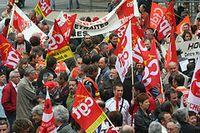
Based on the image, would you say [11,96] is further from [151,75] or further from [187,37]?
[187,37]

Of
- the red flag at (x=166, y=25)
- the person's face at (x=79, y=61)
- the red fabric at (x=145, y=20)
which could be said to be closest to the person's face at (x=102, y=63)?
the person's face at (x=79, y=61)

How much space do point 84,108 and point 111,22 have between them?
872 centimetres

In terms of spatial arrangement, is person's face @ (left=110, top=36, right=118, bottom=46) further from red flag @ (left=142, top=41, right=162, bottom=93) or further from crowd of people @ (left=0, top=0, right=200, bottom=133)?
red flag @ (left=142, top=41, right=162, bottom=93)

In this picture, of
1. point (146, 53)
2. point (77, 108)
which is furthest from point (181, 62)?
point (77, 108)

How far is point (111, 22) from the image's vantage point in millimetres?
21500

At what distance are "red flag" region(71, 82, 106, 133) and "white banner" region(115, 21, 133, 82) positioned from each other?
113 inches

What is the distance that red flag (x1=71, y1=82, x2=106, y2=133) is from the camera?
1280 cm

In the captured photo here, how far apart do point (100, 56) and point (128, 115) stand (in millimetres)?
3974

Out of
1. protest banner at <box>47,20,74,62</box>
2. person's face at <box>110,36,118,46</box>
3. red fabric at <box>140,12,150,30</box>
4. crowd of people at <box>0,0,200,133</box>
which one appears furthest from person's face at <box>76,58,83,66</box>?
red fabric at <box>140,12,150,30</box>

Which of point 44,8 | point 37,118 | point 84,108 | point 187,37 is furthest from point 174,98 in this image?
point 44,8

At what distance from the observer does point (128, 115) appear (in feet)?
48.6

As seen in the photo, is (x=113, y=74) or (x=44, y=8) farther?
(x=44, y=8)

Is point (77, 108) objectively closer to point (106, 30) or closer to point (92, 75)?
point (92, 75)

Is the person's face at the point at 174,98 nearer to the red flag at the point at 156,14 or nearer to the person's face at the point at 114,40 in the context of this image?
the person's face at the point at 114,40
